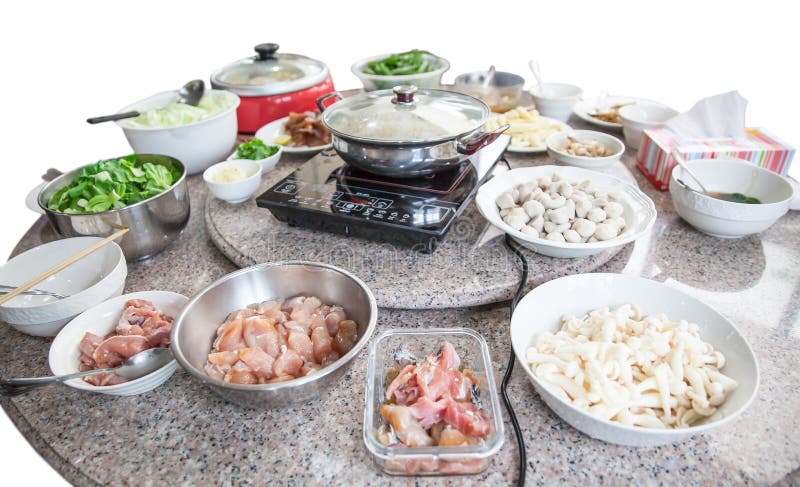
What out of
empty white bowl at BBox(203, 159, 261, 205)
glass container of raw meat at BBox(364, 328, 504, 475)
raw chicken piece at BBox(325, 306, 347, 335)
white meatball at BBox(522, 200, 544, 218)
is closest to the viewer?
glass container of raw meat at BBox(364, 328, 504, 475)

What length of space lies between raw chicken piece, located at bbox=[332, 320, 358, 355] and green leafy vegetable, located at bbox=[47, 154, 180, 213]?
3.37 feet

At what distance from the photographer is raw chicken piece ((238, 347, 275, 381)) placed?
1.29 m

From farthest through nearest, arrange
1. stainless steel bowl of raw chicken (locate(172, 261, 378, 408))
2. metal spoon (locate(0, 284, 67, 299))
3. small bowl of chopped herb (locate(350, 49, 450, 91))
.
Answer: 1. small bowl of chopped herb (locate(350, 49, 450, 91))
2. metal spoon (locate(0, 284, 67, 299))
3. stainless steel bowl of raw chicken (locate(172, 261, 378, 408))

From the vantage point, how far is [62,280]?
5.78 feet

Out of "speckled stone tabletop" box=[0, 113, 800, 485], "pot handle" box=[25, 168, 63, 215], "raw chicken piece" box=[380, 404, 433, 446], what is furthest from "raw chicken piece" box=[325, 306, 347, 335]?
"pot handle" box=[25, 168, 63, 215]

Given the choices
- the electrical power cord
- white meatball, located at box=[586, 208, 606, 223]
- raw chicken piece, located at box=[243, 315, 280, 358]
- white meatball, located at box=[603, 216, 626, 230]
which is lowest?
the electrical power cord

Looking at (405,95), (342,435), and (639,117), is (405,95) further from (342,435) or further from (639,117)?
(639,117)

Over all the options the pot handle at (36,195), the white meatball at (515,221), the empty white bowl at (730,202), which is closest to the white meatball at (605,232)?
the white meatball at (515,221)

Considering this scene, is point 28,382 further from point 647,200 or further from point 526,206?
point 647,200

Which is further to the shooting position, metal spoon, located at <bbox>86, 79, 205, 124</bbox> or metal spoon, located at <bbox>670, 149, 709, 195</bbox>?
metal spoon, located at <bbox>86, 79, 205, 124</bbox>

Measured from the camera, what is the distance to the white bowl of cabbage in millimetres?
2283

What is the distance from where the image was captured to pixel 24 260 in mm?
1719

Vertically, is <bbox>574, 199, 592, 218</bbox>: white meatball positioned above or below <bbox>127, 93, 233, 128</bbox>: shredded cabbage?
below

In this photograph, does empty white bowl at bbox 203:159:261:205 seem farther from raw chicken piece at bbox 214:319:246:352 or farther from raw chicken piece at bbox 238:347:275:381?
raw chicken piece at bbox 238:347:275:381
